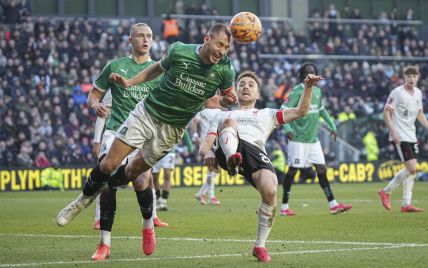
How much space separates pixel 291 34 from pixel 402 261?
33.7 m

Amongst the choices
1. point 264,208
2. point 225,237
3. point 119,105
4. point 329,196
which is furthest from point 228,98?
point 329,196

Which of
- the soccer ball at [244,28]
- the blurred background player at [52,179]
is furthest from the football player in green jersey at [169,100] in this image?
the blurred background player at [52,179]

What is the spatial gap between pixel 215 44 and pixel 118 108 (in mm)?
2073

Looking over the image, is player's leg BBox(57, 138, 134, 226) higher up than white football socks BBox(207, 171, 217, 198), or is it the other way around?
player's leg BBox(57, 138, 134, 226)

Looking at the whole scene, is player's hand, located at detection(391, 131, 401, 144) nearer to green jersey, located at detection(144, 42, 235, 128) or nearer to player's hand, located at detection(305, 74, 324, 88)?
green jersey, located at detection(144, 42, 235, 128)

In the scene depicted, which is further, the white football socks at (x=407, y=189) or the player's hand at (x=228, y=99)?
the white football socks at (x=407, y=189)

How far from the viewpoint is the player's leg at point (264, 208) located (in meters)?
10.0

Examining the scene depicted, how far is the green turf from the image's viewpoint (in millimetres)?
9977

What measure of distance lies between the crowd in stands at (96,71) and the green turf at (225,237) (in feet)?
35.1

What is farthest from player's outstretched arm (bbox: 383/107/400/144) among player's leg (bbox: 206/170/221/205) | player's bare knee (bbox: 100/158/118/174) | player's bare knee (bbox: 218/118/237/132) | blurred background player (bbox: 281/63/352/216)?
player's bare knee (bbox: 100/158/118/174)

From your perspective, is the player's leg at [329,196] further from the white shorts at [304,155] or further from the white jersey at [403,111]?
the white jersey at [403,111]

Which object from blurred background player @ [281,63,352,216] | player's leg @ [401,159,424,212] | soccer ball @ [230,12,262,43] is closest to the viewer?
soccer ball @ [230,12,262,43]

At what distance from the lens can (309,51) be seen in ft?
142

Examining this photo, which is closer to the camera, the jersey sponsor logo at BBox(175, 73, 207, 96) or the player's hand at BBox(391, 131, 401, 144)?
the jersey sponsor logo at BBox(175, 73, 207, 96)
